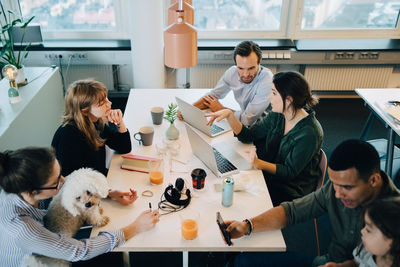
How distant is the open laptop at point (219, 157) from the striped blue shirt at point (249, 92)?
0.43m

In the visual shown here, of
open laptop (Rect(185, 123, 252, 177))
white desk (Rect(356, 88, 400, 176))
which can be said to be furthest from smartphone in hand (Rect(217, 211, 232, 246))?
white desk (Rect(356, 88, 400, 176))

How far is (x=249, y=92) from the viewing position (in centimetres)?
261

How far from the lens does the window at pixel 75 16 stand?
4.02m

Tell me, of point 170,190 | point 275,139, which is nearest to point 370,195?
point 275,139

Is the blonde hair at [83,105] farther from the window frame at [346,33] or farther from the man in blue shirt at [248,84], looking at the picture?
the window frame at [346,33]

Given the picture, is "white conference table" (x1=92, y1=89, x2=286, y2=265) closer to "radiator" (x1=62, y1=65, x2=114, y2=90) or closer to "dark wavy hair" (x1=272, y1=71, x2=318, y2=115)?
"dark wavy hair" (x1=272, y1=71, x2=318, y2=115)

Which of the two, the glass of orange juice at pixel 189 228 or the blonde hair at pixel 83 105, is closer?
the glass of orange juice at pixel 189 228

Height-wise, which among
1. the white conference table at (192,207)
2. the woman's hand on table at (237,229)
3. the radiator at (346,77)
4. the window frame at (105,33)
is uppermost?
the window frame at (105,33)

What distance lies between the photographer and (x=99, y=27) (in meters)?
4.21

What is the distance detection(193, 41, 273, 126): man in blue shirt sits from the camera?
2451 mm

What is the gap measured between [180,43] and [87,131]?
2.37 feet

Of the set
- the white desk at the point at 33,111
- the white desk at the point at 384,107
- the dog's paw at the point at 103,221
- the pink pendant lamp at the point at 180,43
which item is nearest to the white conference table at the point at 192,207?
the dog's paw at the point at 103,221

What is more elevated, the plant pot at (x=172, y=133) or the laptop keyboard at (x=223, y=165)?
the plant pot at (x=172, y=133)

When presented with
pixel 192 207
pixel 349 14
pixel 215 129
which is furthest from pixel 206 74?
pixel 192 207
